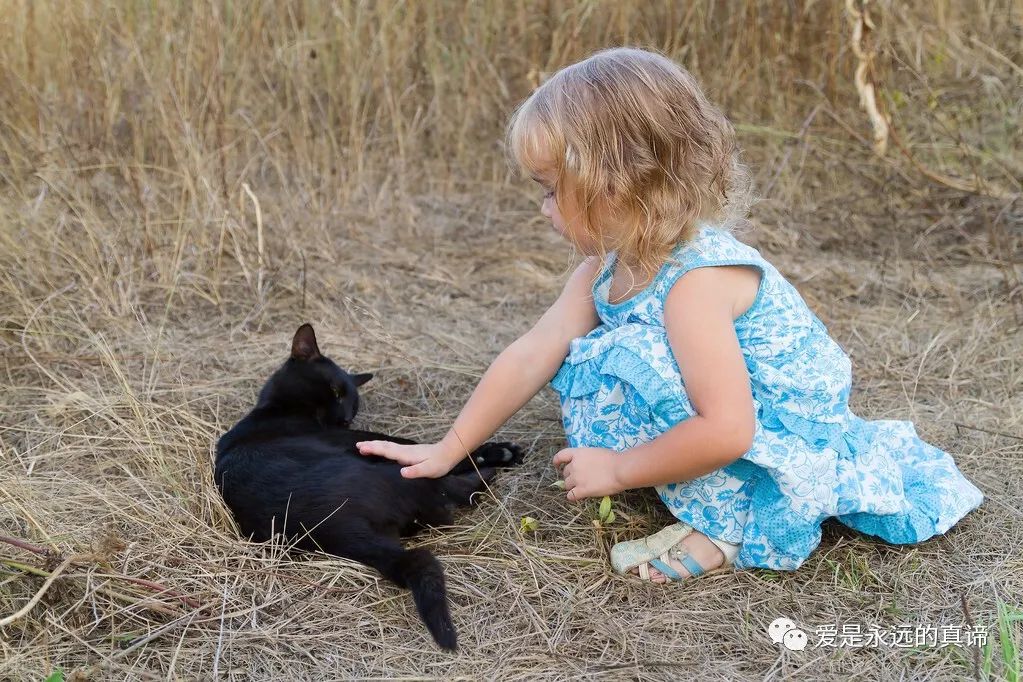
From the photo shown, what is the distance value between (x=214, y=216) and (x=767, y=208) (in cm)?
236

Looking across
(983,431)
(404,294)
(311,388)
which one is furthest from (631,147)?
(404,294)

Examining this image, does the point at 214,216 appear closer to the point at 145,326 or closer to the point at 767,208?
the point at 145,326

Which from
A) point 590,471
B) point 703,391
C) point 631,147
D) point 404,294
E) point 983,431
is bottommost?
point 404,294

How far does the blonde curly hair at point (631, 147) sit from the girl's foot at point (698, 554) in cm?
56

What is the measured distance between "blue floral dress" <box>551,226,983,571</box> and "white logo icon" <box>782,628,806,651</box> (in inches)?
6.4

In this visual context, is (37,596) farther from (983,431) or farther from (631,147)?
(983,431)

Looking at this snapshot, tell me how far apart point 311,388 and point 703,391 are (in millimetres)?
1126

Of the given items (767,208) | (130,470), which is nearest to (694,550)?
(130,470)

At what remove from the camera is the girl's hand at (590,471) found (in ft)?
5.67

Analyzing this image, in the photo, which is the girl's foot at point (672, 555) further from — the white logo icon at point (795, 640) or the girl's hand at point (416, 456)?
the girl's hand at point (416, 456)

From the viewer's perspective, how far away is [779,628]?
1654mm

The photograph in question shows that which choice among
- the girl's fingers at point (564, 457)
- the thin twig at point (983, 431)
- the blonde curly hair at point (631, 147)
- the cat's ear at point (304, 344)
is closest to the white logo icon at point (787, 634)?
the girl's fingers at point (564, 457)

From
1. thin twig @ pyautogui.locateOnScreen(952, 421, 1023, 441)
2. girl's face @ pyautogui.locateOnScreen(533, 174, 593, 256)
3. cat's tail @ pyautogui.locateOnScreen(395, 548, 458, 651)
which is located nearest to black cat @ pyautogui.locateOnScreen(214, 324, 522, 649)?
cat's tail @ pyautogui.locateOnScreen(395, 548, 458, 651)

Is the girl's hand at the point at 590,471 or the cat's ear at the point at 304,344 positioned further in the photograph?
the cat's ear at the point at 304,344
